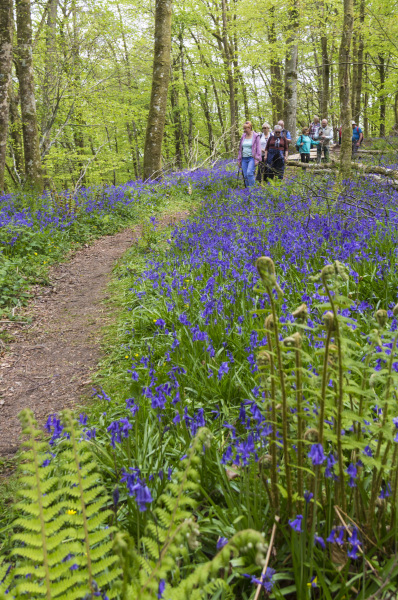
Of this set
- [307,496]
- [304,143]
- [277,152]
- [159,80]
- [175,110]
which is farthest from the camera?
[175,110]

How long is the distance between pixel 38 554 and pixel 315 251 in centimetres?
429

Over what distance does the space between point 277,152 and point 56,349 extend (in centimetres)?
902

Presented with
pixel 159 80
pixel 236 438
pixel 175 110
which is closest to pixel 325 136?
pixel 159 80

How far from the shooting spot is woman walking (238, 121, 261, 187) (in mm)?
10586

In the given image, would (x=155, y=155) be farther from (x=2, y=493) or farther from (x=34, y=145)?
(x=2, y=493)

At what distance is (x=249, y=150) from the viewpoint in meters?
10.8

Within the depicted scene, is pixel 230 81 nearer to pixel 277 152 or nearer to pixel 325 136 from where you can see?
pixel 325 136

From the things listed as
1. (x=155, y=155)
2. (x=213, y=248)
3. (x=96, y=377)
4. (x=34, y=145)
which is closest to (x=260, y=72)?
(x=155, y=155)

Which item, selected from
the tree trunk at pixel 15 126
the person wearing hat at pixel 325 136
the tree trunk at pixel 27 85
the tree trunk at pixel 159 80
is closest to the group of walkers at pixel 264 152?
the person wearing hat at pixel 325 136

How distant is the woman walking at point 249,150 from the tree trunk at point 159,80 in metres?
3.77

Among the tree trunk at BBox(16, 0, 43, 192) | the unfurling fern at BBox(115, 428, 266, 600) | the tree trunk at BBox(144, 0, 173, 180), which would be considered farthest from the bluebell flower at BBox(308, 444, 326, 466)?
the tree trunk at BBox(144, 0, 173, 180)

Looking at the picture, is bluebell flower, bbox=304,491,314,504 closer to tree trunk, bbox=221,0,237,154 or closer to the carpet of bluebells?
the carpet of bluebells

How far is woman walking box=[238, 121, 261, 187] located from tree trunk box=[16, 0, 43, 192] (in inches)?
211

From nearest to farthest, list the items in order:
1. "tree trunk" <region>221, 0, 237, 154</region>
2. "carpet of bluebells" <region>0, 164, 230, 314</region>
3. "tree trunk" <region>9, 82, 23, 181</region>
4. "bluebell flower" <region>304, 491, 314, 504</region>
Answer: "bluebell flower" <region>304, 491, 314, 504</region> < "carpet of bluebells" <region>0, 164, 230, 314</region> < "tree trunk" <region>9, 82, 23, 181</region> < "tree trunk" <region>221, 0, 237, 154</region>
